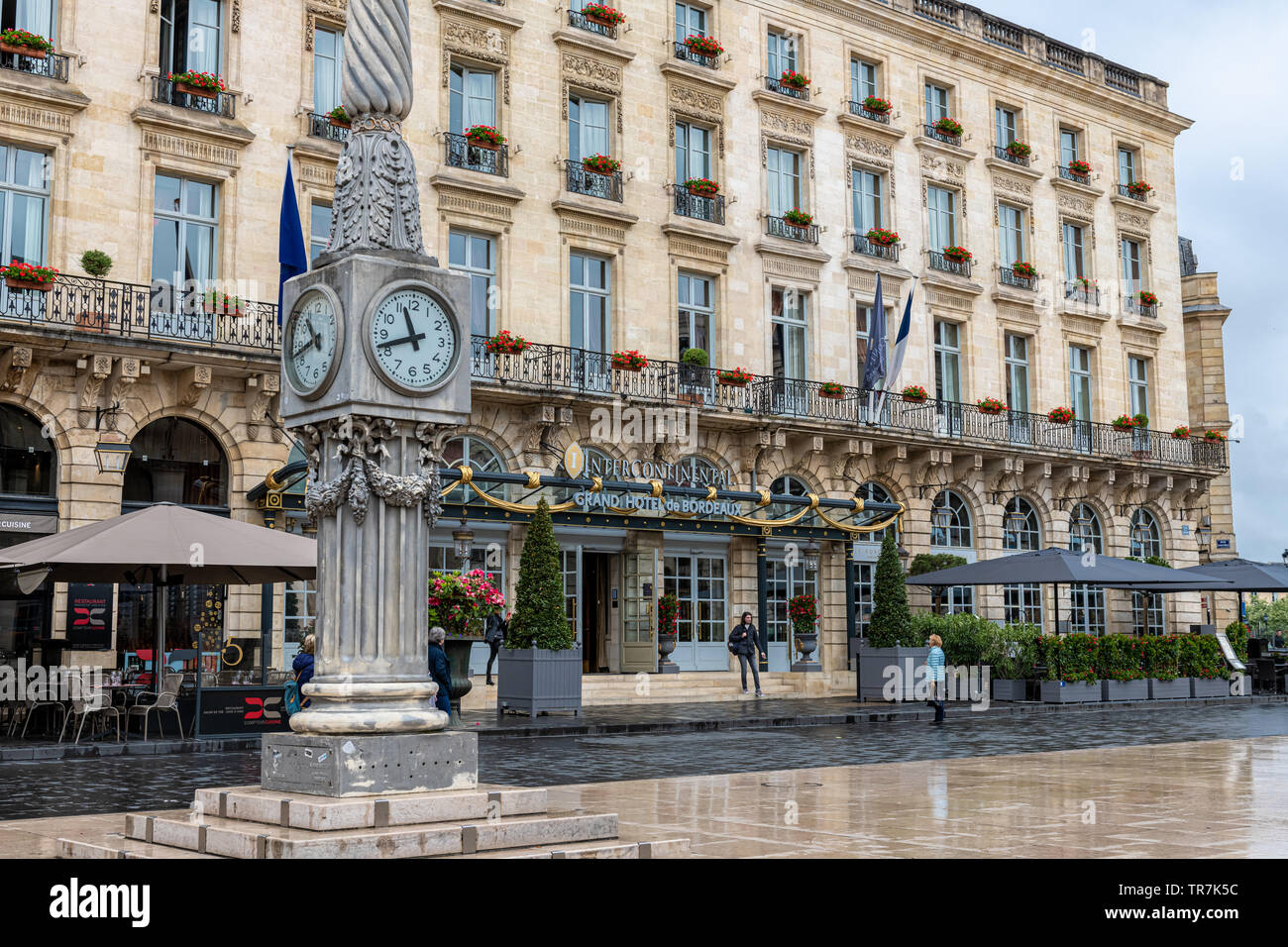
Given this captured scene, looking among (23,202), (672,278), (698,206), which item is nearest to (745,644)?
(672,278)

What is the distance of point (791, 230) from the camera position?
98.9 ft

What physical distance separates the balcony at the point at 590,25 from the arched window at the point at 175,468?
1139cm

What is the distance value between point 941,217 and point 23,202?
825 inches

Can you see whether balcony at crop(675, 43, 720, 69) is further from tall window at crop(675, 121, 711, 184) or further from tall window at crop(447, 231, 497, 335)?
tall window at crop(447, 231, 497, 335)

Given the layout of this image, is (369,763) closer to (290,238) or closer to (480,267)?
(290,238)

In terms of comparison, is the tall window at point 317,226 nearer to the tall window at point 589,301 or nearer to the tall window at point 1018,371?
the tall window at point 589,301

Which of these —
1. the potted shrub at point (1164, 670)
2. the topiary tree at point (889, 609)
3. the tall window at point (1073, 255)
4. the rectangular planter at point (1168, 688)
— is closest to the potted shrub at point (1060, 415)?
the tall window at point (1073, 255)

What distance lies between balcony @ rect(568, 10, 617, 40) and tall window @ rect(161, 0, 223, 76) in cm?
721

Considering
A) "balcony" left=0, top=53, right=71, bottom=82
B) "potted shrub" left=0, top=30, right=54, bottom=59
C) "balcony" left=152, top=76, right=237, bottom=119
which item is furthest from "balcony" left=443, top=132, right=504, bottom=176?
"potted shrub" left=0, top=30, right=54, bottom=59

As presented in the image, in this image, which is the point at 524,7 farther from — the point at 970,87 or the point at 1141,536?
the point at 1141,536

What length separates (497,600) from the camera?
18562 mm
